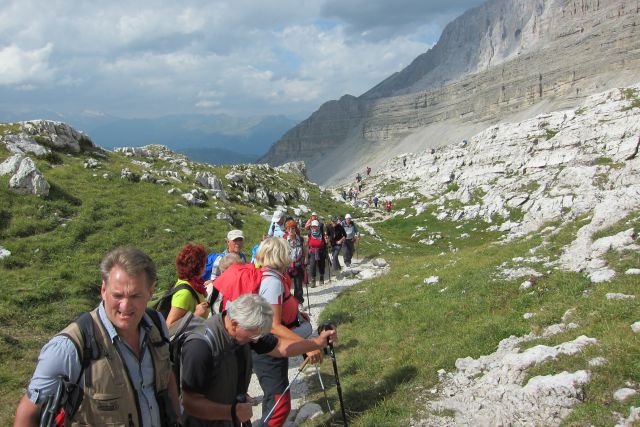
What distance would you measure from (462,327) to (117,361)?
26.8ft

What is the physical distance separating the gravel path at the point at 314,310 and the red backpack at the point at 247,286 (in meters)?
2.10

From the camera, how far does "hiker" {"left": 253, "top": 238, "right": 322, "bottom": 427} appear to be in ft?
19.8

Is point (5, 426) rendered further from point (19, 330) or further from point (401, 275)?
point (401, 275)

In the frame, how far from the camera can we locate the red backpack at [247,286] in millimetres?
6070

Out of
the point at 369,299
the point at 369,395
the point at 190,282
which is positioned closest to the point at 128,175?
the point at 369,299

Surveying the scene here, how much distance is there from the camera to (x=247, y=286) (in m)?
6.11

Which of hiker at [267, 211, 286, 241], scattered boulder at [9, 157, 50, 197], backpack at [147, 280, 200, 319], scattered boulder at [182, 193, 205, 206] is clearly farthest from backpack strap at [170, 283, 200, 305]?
scattered boulder at [182, 193, 205, 206]

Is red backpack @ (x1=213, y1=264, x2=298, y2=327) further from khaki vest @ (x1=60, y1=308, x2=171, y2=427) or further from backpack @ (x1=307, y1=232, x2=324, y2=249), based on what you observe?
backpack @ (x1=307, y1=232, x2=324, y2=249)

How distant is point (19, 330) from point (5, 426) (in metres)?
4.11

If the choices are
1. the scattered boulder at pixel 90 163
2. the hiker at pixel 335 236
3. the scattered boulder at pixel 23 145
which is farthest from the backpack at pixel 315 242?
the scattered boulder at pixel 23 145

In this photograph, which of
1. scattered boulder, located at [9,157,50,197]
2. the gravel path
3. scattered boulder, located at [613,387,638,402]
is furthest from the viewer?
scattered boulder, located at [9,157,50,197]

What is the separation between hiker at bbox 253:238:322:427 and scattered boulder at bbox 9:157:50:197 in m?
17.6

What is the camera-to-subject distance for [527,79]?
589 feet

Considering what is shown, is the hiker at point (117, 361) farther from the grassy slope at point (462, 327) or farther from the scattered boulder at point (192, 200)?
the scattered boulder at point (192, 200)
